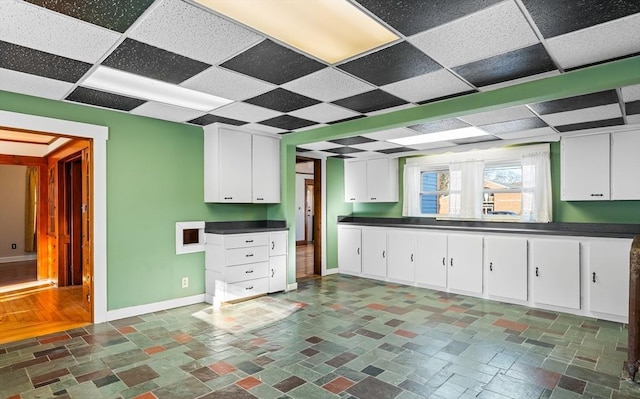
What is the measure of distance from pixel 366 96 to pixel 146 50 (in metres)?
1.94

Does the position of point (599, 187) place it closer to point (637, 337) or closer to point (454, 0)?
point (637, 337)

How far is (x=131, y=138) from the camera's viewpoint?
424 cm

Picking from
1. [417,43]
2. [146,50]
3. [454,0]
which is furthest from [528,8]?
[146,50]

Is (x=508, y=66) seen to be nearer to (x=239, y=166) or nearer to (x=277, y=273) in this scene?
(x=239, y=166)

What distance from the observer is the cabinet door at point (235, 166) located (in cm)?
482

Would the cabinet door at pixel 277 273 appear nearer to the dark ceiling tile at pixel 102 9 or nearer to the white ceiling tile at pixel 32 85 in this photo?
the white ceiling tile at pixel 32 85

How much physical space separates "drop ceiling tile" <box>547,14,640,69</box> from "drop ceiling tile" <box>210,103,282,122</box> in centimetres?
273

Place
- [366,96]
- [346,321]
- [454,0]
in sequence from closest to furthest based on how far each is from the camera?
[454,0] < [366,96] < [346,321]

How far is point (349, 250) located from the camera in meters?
6.87

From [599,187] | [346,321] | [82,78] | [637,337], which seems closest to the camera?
[637,337]

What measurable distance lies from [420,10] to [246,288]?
4.00 meters

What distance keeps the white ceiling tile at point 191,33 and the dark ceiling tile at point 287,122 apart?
5.78 feet

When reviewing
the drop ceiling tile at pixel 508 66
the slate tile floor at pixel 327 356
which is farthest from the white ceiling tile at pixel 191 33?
the slate tile floor at pixel 327 356

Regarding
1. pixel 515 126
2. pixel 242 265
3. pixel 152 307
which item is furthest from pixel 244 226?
pixel 515 126
